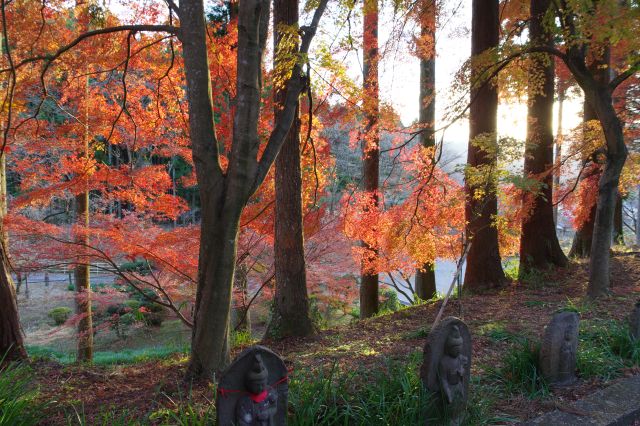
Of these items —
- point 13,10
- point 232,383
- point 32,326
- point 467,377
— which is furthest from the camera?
point 32,326

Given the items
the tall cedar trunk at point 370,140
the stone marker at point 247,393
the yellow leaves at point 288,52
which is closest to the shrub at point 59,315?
the tall cedar trunk at point 370,140

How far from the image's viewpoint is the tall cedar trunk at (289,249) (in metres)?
6.28

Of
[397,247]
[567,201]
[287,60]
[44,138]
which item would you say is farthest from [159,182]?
[567,201]

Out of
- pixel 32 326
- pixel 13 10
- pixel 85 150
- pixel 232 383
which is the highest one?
pixel 13 10

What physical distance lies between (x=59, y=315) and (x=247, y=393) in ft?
62.5

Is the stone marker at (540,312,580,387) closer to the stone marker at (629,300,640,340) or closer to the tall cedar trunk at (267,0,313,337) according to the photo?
the stone marker at (629,300,640,340)

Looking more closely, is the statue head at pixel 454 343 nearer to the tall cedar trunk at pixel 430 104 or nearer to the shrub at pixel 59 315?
the tall cedar trunk at pixel 430 104

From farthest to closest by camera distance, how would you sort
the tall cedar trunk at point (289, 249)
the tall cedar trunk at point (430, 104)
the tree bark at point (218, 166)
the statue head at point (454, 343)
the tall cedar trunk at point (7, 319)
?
the tall cedar trunk at point (430, 104) < the tall cedar trunk at point (289, 249) < the tall cedar trunk at point (7, 319) < the tree bark at point (218, 166) < the statue head at point (454, 343)

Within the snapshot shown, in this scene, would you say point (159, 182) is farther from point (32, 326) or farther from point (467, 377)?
point (32, 326)

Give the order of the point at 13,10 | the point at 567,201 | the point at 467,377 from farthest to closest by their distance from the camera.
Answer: the point at 567,201, the point at 13,10, the point at 467,377

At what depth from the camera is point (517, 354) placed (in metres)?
3.98

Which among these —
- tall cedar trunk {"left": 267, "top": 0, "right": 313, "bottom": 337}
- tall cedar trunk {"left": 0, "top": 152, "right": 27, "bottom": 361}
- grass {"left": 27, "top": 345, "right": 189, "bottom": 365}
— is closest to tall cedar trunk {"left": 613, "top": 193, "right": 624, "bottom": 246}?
tall cedar trunk {"left": 267, "top": 0, "right": 313, "bottom": 337}

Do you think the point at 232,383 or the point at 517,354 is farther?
the point at 517,354

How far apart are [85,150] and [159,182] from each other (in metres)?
1.67
